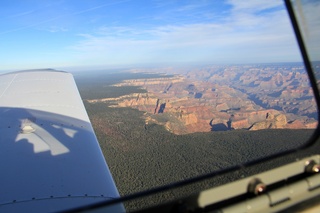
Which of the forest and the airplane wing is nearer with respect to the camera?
the airplane wing

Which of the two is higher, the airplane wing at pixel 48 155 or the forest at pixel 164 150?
the airplane wing at pixel 48 155

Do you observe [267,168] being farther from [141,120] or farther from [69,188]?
[141,120]

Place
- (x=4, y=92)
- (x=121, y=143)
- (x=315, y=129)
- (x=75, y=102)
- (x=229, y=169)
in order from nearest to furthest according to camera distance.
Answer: (x=229, y=169) → (x=315, y=129) → (x=75, y=102) → (x=4, y=92) → (x=121, y=143)

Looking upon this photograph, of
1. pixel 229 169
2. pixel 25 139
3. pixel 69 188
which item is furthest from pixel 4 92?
pixel 229 169

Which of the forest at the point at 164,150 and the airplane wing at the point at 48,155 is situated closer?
the airplane wing at the point at 48,155

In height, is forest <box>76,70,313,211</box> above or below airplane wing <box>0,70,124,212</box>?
below
